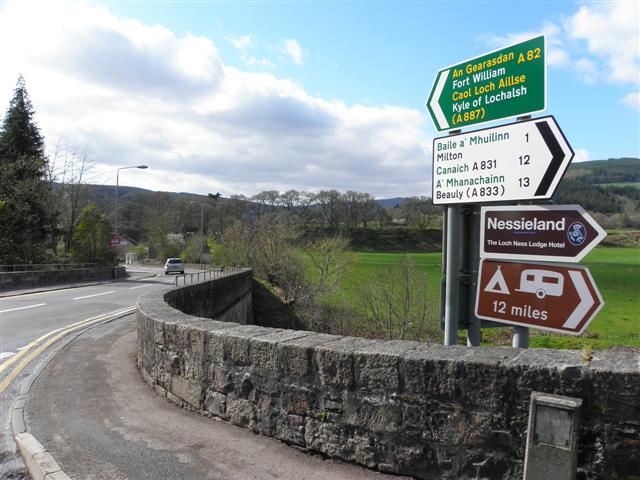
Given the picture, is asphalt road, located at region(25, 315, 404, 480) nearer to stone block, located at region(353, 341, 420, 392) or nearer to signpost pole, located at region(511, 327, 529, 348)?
stone block, located at region(353, 341, 420, 392)

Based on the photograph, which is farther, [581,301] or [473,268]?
[473,268]

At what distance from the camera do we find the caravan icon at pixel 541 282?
297cm

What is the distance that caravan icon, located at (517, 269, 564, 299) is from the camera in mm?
2975

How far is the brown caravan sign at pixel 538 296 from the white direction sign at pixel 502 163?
1.66 ft

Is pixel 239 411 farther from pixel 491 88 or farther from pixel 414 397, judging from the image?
pixel 491 88

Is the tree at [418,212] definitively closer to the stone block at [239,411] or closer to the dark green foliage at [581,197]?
the dark green foliage at [581,197]

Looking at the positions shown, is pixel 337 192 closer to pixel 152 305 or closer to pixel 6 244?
pixel 6 244

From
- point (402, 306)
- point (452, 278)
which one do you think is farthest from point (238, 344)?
point (402, 306)

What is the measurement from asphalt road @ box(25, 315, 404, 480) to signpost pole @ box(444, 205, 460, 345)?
1.16 meters

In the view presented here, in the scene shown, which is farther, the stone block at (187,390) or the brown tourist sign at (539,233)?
the stone block at (187,390)

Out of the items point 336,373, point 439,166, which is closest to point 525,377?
point 336,373

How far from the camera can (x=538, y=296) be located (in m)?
3.08

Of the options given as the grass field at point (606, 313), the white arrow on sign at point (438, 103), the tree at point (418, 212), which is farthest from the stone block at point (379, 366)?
the tree at point (418, 212)

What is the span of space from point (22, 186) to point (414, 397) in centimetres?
3584
